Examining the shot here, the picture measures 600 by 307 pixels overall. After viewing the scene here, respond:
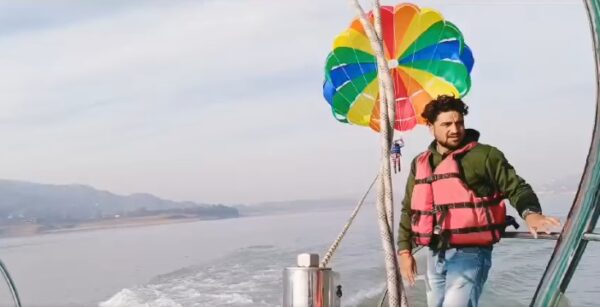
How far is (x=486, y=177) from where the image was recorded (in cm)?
151

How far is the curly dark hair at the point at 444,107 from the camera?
157cm

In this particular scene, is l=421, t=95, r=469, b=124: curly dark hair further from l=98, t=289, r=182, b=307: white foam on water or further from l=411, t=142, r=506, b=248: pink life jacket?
l=98, t=289, r=182, b=307: white foam on water

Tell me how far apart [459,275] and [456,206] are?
0.14 meters

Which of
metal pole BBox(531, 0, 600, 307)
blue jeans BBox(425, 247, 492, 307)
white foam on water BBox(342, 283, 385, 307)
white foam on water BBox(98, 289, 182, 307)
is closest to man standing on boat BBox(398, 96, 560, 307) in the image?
blue jeans BBox(425, 247, 492, 307)

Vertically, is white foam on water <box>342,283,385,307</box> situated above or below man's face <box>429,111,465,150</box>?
below

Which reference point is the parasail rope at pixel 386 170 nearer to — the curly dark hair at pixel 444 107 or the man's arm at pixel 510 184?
the man's arm at pixel 510 184

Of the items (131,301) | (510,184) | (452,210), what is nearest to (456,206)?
(452,210)

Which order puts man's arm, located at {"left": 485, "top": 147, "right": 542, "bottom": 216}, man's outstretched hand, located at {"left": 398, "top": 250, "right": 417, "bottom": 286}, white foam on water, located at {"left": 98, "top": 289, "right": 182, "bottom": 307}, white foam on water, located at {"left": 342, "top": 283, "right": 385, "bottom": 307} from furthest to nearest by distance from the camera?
white foam on water, located at {"left": 98, "top": 289, "right": 182, "bottom": 307} < white foam on water, located at {"left": 342, "top": 283, "right": 385, "bottom": 307} < man's outstretched hand, located at {"left": 398, "top": 250, "right": 417, "bottom": 286} < man's arm, located at {"left": 485, "top": 147, "right": 542, "bottom": 216}

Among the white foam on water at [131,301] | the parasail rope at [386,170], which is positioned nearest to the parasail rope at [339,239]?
the parasail rope at [386,170]

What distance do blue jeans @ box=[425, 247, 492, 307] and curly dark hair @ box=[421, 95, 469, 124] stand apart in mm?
302

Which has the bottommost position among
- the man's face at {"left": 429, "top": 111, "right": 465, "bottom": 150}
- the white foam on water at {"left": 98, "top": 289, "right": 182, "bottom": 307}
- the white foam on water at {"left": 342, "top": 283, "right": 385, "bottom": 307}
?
the white foam on water at {"left": 98, "top": 289, "right": 182, "bottom": 307}

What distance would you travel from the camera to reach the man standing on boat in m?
1.48

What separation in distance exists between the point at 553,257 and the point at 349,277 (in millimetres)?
6765

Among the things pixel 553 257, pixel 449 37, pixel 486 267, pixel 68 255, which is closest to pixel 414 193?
pixel 486 267
